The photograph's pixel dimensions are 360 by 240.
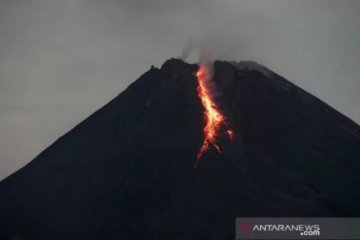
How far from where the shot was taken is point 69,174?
131625 mm

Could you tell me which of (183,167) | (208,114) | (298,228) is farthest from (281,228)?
(208,114)

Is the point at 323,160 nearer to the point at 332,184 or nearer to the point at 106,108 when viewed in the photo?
the point at 332,184

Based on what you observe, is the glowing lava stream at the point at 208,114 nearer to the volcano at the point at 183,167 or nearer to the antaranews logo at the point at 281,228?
the volcano at the point at 183,167

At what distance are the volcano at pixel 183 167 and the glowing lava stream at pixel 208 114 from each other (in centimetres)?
70

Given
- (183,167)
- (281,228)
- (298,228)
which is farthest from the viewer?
(183,167)

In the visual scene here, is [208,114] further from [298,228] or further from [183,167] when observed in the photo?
[298,228]

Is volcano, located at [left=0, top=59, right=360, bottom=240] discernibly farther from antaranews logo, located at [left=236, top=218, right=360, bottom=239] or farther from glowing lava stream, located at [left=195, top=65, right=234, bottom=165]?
antaranews logo, located at [left=236, top=218, right=360, bottom=239]

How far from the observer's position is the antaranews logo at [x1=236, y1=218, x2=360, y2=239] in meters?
105

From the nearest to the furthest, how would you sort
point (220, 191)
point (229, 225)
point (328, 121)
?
point (229, 225) → point (220, 191) → point (328, 121)

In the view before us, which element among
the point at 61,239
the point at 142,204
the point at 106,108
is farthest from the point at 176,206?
the point at 106,108

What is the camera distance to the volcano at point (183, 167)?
117 m

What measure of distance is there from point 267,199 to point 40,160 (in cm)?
3868

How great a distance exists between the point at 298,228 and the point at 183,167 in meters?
21.9

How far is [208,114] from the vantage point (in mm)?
135375
